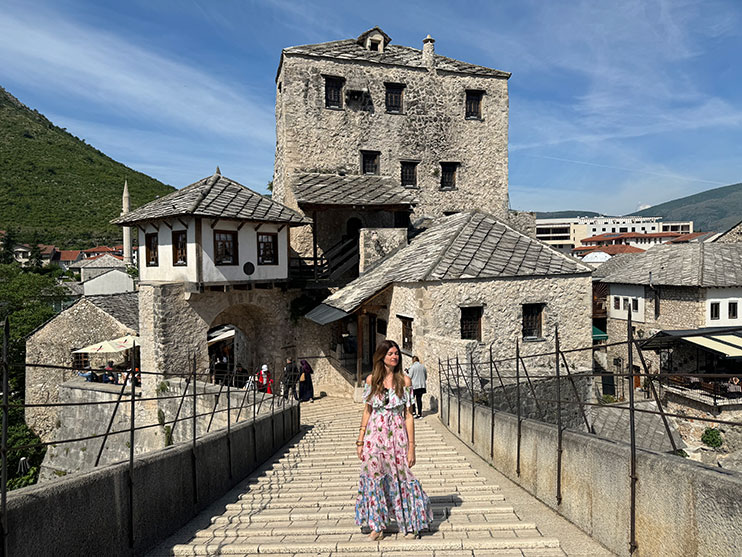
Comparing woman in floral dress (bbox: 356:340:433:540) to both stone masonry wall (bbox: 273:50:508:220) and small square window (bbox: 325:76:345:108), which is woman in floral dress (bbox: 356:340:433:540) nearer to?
stone masonry wall (bbox: 273:50:508:220)

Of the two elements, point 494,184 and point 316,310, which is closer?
point 316,310

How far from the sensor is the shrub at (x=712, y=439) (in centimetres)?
2427

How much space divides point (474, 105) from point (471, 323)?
14595 millimetres

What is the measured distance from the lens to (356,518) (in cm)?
452

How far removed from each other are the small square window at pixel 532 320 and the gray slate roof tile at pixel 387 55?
564 inches

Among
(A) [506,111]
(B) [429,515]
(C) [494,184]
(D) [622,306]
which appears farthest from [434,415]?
(D) [622,306]

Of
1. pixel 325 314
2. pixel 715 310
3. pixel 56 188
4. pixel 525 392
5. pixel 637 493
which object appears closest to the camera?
pixel 637 493

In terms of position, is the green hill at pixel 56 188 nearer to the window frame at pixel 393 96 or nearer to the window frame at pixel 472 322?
the window frame at pixel 393 96

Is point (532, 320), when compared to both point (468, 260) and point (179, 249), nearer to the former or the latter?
point (468, 260)

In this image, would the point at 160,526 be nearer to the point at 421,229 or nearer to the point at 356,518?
the point at 356,518

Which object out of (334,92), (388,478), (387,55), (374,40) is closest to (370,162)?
(334,92)

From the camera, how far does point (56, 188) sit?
76.0 meters

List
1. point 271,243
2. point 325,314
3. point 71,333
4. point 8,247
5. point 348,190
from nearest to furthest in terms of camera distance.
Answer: point 325,314 < point 271,243 < point 348,190 < point 71,333 < point 8,247

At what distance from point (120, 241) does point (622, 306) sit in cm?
7270
